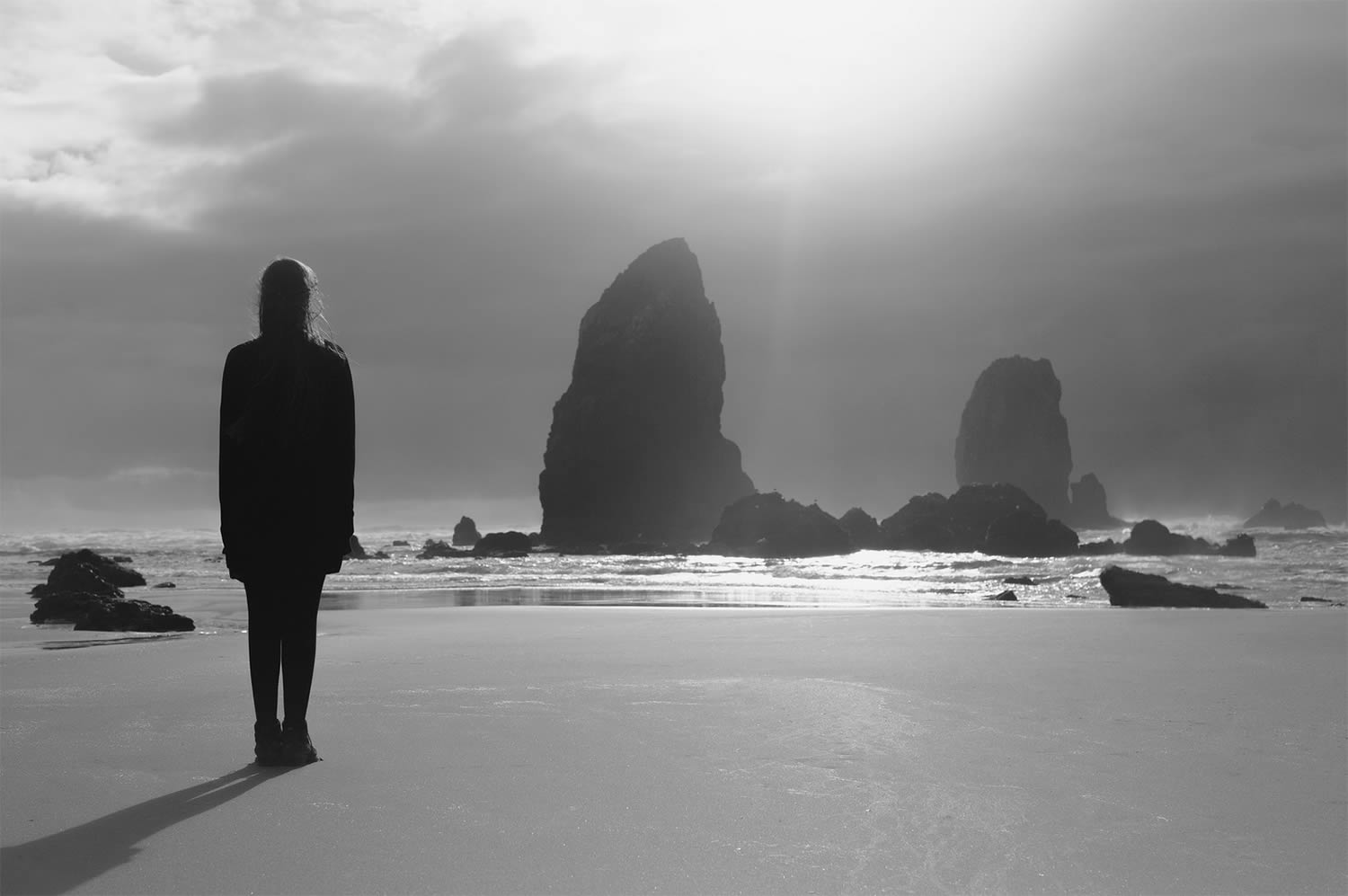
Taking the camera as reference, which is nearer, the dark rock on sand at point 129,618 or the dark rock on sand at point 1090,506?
the dark rock on sand at point 129,618

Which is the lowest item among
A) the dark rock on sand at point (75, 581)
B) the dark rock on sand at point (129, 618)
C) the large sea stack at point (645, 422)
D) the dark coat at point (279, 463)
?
the dark rock on sand at point (129, 618)

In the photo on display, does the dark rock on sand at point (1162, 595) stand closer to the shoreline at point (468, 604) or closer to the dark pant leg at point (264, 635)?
the shoreline at point (468, 604)

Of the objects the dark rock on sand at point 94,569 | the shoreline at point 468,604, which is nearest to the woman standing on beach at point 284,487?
the shoreline at point 468,604

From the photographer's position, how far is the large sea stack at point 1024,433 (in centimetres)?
12762

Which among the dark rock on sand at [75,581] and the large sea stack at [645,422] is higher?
the large sea stack at [645,422]

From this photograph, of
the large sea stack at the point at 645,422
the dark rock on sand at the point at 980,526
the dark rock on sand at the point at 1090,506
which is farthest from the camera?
the dark rock on sand at the point at 1090,506

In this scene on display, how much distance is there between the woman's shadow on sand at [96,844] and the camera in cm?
239

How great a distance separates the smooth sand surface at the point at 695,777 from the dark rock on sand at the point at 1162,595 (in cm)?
802

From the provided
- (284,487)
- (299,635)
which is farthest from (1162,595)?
(284,487)

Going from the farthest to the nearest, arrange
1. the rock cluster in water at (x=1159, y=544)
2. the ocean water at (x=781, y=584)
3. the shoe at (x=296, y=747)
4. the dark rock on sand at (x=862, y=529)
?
the dark rock on sand at (x=862, y=529)
the rock cluster in water at (x=1159, y=544)
the ocean water at (x=781, y=584)
the shoe at (x=296, y=747)

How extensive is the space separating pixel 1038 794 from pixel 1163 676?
2676 mm

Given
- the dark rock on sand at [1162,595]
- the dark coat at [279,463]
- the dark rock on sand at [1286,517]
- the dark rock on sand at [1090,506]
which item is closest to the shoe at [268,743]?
the dark coat at [279,463]

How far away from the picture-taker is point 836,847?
2561 millimetres

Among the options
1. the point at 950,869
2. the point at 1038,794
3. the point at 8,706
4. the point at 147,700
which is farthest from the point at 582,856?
the point at 8,706
